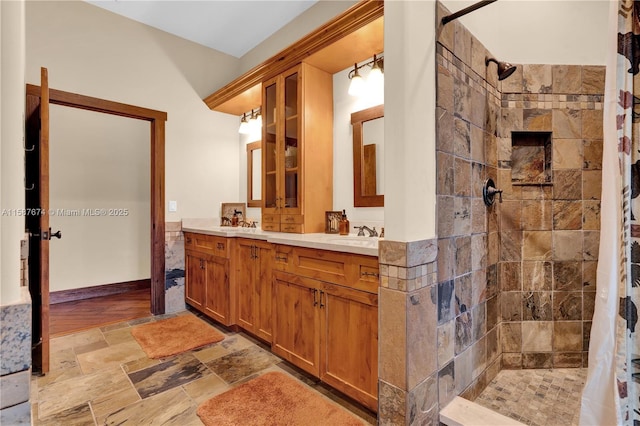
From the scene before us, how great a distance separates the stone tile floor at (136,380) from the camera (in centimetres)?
172

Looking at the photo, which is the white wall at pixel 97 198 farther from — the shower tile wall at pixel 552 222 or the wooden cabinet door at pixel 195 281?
the shower tile wall at pixel 552 222

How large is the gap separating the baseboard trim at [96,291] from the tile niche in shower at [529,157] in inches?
179

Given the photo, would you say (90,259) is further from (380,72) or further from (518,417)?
(518,417)

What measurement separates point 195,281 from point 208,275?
0.34 meters

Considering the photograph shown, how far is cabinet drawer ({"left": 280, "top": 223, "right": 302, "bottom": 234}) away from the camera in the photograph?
2643 millimetres

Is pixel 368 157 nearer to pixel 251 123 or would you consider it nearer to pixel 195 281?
pixel 251 123

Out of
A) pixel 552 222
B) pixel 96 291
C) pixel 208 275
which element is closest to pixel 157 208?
pixel 208 275

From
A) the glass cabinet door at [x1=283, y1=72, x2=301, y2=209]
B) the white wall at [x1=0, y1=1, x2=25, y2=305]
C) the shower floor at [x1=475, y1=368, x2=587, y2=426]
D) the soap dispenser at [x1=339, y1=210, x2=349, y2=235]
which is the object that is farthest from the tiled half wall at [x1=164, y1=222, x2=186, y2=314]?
the shower floor at [x1=475, y1=368, x2=587, y2=426]

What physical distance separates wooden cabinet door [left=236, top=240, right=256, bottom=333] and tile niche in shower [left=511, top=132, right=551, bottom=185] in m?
2.07

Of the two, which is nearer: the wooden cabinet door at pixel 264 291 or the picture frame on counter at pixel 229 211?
the wooden cabinet door at pixel 264 291

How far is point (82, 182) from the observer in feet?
12.8

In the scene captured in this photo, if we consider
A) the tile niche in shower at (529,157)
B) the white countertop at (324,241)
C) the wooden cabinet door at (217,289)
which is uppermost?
the tile niche in shower at (529,157)

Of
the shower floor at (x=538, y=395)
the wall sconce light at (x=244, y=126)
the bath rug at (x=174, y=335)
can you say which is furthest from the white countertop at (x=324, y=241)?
the wall sconce light at (x=244, y=126)

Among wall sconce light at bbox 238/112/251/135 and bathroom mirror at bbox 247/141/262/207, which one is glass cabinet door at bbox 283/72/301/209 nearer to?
bathroom mirror at bbox 247/141/262/207
